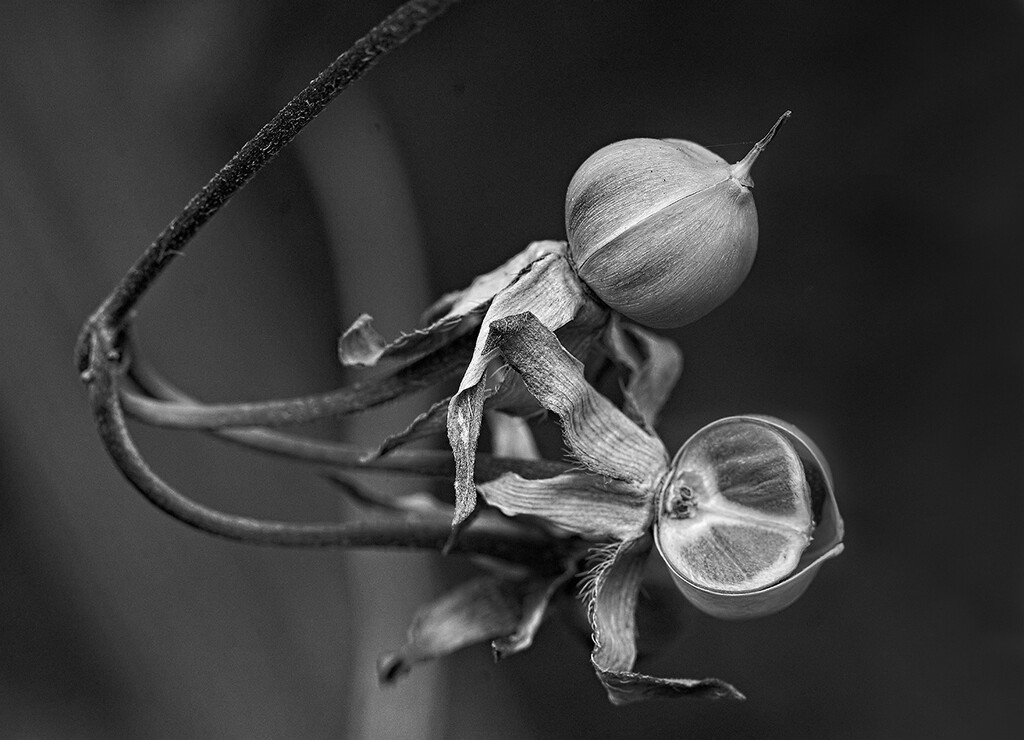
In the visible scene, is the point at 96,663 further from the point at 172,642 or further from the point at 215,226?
the point at 215,226

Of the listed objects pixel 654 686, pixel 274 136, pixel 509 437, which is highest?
pixel 274 136

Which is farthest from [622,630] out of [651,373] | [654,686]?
[651,373]

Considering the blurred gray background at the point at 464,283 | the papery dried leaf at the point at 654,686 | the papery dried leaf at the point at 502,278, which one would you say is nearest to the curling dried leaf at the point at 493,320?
the papery dried leaf at the point at 502,278

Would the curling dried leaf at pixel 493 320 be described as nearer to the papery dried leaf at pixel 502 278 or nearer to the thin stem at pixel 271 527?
the papery dried leaf at pixel 502 278

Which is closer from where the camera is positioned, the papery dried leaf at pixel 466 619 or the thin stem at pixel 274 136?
the thin stem at pixel 274 136

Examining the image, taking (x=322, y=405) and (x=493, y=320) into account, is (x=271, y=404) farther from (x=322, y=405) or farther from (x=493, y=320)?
(x=493, y=320)

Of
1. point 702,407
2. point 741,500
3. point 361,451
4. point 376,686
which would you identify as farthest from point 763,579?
point 376,686
